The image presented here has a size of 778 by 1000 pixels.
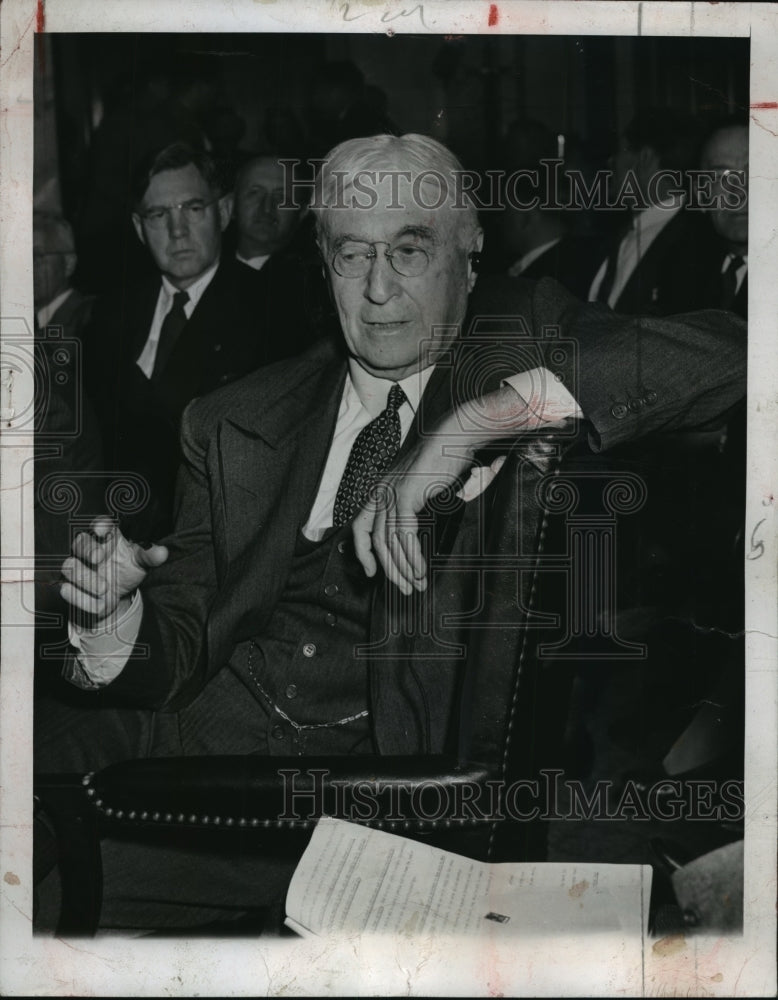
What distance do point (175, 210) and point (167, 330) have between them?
0.22 meters

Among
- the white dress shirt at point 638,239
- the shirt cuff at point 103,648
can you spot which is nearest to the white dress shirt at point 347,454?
the shirt cuff at point 103,648

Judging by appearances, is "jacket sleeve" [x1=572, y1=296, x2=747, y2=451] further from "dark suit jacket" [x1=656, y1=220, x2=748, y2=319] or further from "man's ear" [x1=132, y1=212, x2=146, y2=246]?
"man's ear" [x1=132, y1=212, x2=146, y2=246]

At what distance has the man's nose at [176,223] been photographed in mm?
2061

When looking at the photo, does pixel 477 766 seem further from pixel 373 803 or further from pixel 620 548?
pixel 620 548

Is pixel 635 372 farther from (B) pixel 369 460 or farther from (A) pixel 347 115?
(A) pixel 347 115

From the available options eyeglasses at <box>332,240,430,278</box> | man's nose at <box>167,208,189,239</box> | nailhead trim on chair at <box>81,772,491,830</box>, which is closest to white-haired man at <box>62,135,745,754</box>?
eyeglasses at <box>332,240,430,278</box>

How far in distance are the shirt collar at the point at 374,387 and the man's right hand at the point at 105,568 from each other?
1.52 feet

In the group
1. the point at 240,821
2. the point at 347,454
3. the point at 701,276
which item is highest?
the point at 701,276

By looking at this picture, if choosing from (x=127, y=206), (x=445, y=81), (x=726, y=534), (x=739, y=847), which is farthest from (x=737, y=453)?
(x=127, y=206)

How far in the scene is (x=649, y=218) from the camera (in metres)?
2.06

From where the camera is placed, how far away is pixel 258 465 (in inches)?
81.5

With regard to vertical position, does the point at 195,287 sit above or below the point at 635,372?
above

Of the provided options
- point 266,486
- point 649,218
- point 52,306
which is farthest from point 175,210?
point 649,218

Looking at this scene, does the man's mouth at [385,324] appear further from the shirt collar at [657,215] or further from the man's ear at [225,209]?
the shirt collar at [657,215]
